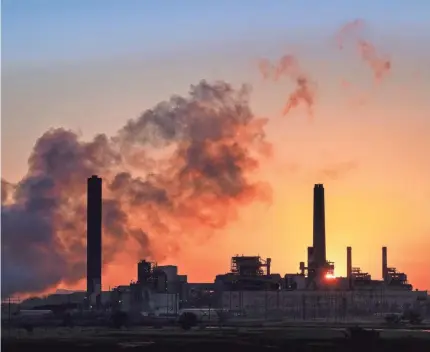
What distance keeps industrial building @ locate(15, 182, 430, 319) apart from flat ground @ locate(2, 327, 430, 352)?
54933mm

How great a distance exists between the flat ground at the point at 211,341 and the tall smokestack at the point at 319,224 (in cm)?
5517

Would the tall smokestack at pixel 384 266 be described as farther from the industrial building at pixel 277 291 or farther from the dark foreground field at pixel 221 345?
the dark foreground field at pixel 221 345

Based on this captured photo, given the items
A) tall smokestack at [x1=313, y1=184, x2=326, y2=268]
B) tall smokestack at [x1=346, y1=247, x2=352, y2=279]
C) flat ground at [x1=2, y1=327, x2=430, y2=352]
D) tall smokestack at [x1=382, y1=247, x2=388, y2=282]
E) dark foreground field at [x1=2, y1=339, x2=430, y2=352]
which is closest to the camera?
dark foreground field at [x1=2, y1=339, x2=430, y2=352]

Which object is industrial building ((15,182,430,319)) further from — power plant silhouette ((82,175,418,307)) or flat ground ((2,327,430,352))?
flat ground ((2,327,430,352))

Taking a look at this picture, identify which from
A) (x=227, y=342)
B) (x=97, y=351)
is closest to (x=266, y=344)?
(x=227, y=342)

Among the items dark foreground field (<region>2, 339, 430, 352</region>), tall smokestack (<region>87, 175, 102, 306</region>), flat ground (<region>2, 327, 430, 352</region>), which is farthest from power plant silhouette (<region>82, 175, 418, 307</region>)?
dark foreground field (<region>2, 339, 430, 352</region>)

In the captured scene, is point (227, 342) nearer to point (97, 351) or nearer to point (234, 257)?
point (97, 351)

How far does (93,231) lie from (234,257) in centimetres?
3897

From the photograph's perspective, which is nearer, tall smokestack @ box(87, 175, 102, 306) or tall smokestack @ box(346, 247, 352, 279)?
tall smokestack @ box(87, 175, 102, 306)

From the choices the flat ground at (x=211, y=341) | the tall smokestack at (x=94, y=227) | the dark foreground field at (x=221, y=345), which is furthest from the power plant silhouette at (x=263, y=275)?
the dark foreground field at (x=221, y=345)

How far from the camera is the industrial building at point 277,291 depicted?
534 ft

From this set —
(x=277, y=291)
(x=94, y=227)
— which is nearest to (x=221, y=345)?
(x=94, y=227)

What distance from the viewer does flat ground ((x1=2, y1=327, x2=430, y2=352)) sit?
81.1 m

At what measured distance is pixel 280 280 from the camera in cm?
18675
